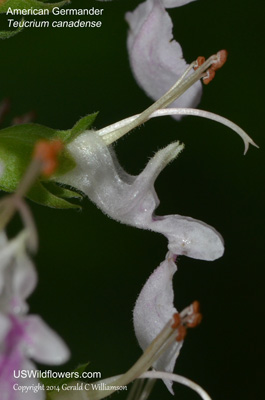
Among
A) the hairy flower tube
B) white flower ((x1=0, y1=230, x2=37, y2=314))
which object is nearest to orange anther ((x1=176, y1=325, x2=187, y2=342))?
the hairy flower tube

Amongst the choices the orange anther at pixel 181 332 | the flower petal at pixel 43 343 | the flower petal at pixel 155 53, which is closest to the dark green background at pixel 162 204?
the flower petal at pixel 155 53

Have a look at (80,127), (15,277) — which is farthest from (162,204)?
(15,277)

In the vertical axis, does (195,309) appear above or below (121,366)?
above

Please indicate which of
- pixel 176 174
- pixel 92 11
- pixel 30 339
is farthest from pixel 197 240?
pixel 176 174

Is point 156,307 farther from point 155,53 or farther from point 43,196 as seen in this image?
point 155,53

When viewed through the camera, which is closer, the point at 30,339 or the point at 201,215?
the point at 30,339

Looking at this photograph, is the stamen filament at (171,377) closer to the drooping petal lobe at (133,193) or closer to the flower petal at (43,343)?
the drooping petal lobe at (133,193)

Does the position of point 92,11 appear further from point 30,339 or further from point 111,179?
point 30,339
